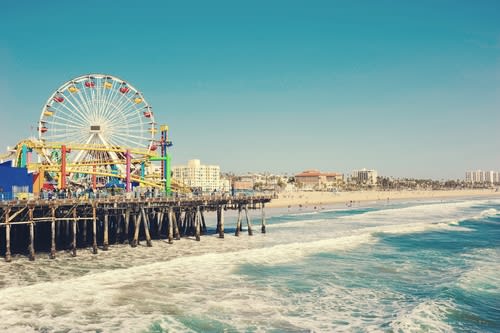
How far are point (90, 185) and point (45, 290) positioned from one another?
30.5m

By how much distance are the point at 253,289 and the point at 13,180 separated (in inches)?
817

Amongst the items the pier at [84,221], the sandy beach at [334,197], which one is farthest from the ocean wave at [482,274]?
the sandy beach at [334,197]

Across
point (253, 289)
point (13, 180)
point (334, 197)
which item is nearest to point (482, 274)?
point (253, 289)

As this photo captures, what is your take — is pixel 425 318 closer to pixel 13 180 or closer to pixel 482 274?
pixel 482 274

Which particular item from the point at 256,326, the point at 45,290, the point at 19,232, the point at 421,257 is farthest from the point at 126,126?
the point at 256,326

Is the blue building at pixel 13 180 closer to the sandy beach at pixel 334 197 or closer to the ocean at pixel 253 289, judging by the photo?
the ocean at pixel 253 289

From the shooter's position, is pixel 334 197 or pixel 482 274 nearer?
pixel 482 274

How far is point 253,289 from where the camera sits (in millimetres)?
22953

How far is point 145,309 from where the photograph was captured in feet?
63.2

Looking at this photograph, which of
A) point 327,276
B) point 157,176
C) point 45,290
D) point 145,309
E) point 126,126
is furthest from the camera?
point 157,176

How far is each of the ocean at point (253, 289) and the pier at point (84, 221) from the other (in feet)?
5.26

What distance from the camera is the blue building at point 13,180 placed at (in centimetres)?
3200

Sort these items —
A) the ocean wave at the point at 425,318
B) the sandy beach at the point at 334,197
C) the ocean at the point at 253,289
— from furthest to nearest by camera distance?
the sandy beach at the point at 334,197
the ocean at the point at 253,289
the ocean wave at the point at 425,318

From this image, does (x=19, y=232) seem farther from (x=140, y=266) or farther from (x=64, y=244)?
(x=140, y=266)
